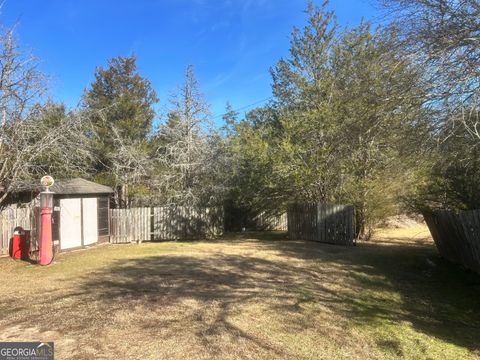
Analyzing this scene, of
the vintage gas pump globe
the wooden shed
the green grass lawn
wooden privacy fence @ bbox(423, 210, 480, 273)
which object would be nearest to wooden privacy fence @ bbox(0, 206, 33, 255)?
the wooden shed

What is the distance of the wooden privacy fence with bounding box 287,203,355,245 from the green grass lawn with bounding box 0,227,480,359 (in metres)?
3.54

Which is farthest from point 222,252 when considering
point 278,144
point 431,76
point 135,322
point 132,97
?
point 132,97

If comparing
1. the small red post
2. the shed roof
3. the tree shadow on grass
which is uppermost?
the shed roof

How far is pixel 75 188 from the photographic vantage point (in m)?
15.2

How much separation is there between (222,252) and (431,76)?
8.58m

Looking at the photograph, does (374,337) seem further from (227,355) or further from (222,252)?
(222,252)

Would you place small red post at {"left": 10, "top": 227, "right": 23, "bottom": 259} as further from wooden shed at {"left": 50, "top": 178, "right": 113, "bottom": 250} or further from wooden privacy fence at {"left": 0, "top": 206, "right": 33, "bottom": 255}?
wooden shed at {"left": 50, "top": 178, "right": 113, "bottom": 250}

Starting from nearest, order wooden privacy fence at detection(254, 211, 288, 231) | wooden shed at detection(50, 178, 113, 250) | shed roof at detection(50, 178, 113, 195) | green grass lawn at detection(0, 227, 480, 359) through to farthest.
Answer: green grass lawn at detection(0, 227, 480, 359) → wooden shed at detection(50, 178, 113, 250) → shed roof at detection(50, 178, 113, 195) → wooden privacy fence at detection(254, 211, 288, 231)

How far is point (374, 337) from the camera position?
5.31 meters

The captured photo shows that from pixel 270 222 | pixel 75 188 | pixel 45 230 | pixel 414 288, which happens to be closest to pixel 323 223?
pixel 414 288

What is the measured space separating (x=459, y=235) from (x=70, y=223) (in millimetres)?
12041

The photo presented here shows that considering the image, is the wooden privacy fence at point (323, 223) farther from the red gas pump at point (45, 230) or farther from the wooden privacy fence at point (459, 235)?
the red gas pump at point (45, 230)

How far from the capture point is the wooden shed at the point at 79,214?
14289mm

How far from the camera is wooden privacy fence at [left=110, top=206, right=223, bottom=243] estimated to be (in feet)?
58.5
